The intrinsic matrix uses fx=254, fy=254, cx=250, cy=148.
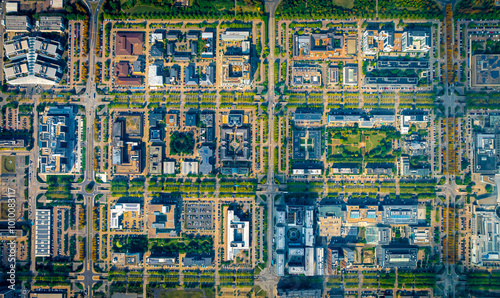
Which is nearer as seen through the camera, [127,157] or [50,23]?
[50,23]

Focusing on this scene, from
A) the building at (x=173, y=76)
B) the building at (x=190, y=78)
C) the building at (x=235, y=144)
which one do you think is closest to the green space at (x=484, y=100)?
the building at (x=235, y=144)

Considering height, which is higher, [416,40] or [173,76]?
[416,40]

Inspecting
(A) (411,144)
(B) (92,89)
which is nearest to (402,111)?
(A) (411,144)

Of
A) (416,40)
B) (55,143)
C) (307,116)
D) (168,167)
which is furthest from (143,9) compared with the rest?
(416,40)

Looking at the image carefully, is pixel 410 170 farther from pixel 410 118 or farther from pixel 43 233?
pixel 43 233

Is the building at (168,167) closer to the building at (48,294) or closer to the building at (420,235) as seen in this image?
the building at (48,294)
